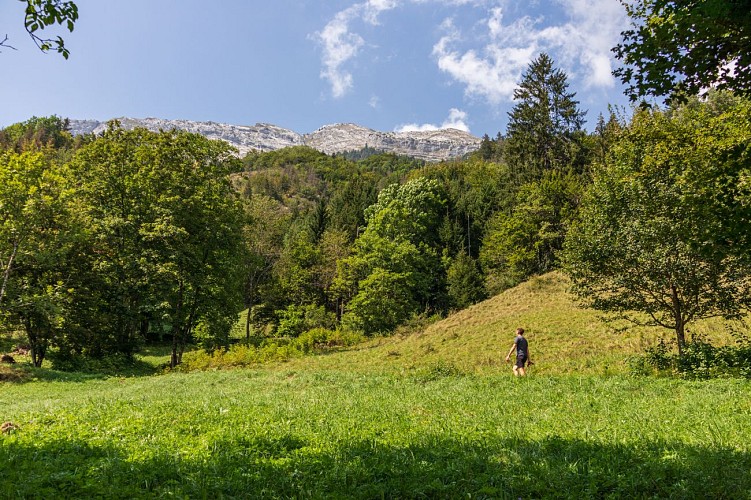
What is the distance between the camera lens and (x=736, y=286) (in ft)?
48.5

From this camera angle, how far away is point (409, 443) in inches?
274

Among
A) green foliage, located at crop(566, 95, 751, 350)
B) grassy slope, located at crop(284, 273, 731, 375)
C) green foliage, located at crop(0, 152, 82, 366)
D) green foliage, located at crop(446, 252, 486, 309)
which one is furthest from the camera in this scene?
green foliage, located at crop(446, 252, 486, 309)

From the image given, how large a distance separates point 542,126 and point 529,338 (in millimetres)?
37554

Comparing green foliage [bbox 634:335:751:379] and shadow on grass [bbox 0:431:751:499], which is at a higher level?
green foliage [bbox 634:335:751:379]

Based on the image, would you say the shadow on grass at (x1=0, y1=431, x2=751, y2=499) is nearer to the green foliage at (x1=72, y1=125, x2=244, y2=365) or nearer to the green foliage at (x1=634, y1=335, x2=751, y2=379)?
the green foliage at (x1=634, y1=335, x2=751, y2=379)

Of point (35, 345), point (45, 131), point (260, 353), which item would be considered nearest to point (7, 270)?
point (35, 345)

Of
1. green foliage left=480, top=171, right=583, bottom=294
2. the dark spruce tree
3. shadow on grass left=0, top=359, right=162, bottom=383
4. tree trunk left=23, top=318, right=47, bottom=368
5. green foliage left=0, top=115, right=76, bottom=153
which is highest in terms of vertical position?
green foliage left=0, top=115, right=76, bottom=153

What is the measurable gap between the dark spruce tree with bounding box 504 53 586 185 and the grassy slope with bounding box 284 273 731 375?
19125 millimetres

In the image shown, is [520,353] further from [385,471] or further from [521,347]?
[385,471]

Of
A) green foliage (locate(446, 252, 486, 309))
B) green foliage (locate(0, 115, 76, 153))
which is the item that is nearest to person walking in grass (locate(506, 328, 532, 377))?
green foliage (locate(446, 252, 486, 309))

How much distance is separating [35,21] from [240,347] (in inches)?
1134

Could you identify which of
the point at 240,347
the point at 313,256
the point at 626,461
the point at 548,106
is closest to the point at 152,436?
the point at 626,461

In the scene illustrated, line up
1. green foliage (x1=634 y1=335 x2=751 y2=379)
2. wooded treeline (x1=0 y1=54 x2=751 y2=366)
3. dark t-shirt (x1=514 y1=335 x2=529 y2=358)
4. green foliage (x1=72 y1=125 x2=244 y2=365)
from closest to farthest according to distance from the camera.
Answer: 1. green foliage (x1=634 y1=335 x2=751 y2=379)
2. wooded treeline (x1=0 y1=54 x2=751 y2=366)
3. dark t-shirt (x1=514 y1=335 x2=529 y2=358)
4. green foliage (x1=72 y1=125 x2=244 y2=365)

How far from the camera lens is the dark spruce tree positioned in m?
54.9
